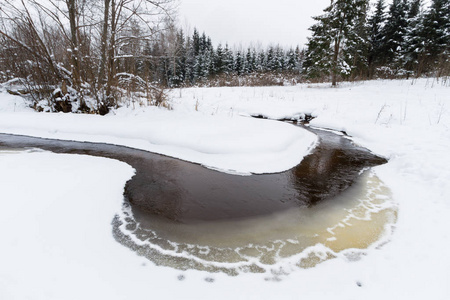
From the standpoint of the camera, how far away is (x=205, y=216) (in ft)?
7.91

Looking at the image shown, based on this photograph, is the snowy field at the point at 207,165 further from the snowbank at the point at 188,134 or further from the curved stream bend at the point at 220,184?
the curved stream bend at the point at 220,184

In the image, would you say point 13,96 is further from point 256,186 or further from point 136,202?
point 256,186

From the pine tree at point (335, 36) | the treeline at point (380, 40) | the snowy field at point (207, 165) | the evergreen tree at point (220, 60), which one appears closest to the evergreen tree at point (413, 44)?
the treeline at point (380, 40)

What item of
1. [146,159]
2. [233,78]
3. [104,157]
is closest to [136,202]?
[146,159]

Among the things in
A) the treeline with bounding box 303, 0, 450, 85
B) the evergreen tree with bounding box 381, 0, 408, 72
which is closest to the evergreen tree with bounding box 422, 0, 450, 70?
the treeline with bounding box 303, 0, 450, 85

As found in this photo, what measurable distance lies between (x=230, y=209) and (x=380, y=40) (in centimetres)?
2597

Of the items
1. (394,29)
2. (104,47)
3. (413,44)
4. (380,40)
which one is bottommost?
(104,47)

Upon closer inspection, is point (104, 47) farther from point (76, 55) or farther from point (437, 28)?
point (437, 28)

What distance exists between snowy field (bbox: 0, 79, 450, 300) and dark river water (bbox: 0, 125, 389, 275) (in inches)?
6.9

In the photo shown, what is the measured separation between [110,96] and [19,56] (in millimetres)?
3390

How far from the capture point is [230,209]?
2.56 meters

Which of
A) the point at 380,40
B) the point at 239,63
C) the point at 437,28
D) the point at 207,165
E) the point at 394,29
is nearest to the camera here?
the point at 207,165

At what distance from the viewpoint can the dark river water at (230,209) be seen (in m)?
1.88

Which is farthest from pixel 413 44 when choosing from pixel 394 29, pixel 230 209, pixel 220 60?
pixel 220 60
